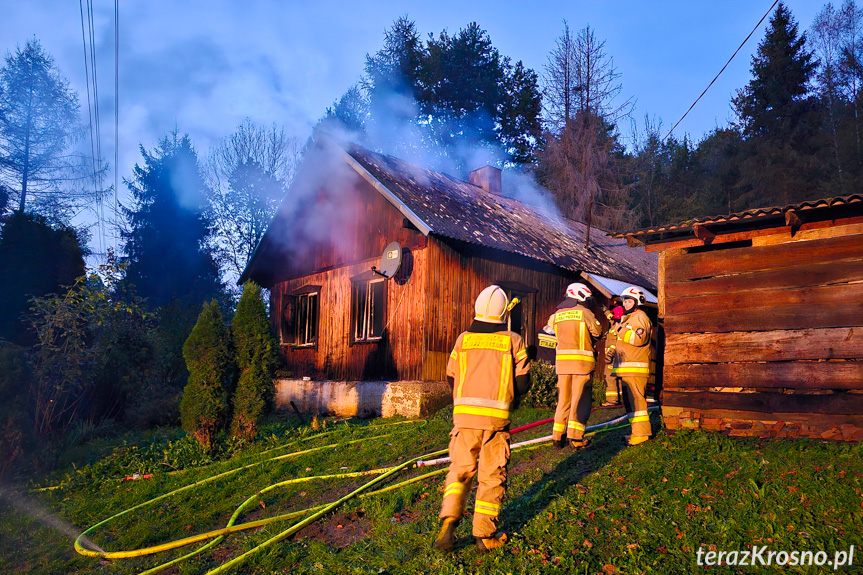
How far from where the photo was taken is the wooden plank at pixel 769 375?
22.6ft

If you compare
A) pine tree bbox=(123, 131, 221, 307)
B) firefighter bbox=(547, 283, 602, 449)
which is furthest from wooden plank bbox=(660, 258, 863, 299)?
pine tree bbox=(123, 131, 221, 307)

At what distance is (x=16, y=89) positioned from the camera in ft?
85.8

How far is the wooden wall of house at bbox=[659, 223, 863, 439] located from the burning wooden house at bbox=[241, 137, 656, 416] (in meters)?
5.08

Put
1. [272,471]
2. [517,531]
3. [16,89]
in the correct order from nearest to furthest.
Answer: [517,531]
[272,471]
[16,89]

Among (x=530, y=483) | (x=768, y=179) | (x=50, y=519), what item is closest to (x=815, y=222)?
(x=530, y=483)

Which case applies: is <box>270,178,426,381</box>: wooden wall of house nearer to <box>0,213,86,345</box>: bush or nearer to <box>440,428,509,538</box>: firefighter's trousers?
<box>440,428,509,538</box>: firefighter's trousers

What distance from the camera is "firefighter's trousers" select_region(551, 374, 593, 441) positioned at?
7.13m

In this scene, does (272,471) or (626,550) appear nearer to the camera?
(626,550)

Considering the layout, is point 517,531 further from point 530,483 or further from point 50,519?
point 50,519

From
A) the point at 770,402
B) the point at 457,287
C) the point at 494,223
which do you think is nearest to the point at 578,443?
the point at 770,402

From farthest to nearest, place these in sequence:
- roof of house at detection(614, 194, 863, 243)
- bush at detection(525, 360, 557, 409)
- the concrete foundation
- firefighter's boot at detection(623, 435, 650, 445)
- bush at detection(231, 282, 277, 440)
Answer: the concrete foundation → bush at detection(525, 360, 557, 409) → bush at detection(231, 282, 277, 440) → firefighter's boot at detection(623, 435, 650, 445) → roof of house at detection(614, 194, 863, 243)

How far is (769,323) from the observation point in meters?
7.41

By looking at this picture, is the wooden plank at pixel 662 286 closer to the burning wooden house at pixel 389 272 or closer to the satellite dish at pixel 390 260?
the burning wooden house at pixel 389 272

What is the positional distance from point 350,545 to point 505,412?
187 cm
